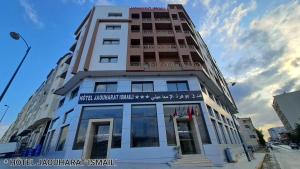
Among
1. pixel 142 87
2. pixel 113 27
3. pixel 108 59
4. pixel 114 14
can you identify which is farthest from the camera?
pixel 114 14

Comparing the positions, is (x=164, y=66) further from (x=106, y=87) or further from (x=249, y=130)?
(x=249, y=130)

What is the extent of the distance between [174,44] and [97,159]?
1679 centimetres

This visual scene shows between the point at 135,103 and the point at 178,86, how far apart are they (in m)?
5.39

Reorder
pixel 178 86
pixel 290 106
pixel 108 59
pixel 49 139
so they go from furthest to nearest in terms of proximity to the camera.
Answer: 1. pixel 290 106
2. pixel 108 59
3. pixel 49 139
4. pixel 178 86

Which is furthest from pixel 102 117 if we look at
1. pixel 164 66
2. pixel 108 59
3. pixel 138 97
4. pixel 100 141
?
pixel 164 66

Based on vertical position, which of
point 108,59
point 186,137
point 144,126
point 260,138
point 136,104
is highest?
point 108,59

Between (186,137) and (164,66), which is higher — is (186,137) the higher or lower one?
the lower one

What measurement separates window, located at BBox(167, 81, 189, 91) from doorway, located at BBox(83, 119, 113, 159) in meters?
7.40

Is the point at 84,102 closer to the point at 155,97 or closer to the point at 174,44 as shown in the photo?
the point at 155,97

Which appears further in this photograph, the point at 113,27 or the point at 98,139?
the point at 113,27

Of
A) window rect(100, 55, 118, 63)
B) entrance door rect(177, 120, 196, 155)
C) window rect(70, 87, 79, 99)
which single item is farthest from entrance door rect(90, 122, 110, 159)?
window rect(100, 55, 118, 63)

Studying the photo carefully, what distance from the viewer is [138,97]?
646 inches

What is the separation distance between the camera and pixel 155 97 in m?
16.6

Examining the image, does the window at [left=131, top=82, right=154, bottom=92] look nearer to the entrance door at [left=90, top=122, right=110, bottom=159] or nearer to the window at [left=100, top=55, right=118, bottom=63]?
the window at [left=100, top=55, right=118, bottom=63]
